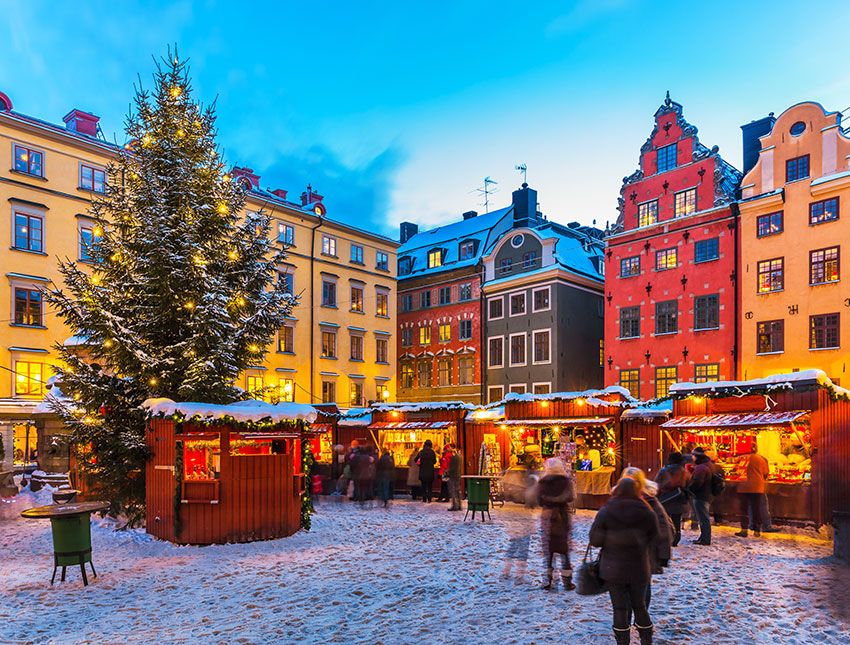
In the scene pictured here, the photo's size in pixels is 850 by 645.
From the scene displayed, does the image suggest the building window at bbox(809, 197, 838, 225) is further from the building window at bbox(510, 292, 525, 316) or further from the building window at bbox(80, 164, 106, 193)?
the building window at bbox(80, 164, 106, 193)

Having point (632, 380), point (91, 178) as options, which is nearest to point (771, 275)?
point (632, 380)

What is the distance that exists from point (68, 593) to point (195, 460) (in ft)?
18.4

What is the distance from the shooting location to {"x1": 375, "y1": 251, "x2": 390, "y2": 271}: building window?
4722cm

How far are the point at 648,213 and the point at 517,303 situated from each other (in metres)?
10.2

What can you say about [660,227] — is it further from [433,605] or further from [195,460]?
[433,605]

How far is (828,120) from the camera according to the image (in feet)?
90.7

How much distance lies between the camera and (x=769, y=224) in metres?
29.1

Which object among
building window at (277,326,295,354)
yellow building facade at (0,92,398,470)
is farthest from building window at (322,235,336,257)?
building window at (277,326,295,354)

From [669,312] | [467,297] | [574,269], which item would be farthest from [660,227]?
[467,297]

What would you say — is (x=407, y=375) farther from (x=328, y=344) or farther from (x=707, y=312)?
(x=707, y=312)

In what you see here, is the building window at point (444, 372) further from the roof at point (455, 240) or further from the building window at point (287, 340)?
the building window at point (287, 340)

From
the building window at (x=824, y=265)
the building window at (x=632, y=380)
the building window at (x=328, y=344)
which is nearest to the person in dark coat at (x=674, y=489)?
the building window at (x=824, y=265)

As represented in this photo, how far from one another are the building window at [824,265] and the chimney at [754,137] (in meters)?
5.41

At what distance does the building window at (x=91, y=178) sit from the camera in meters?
33.8
